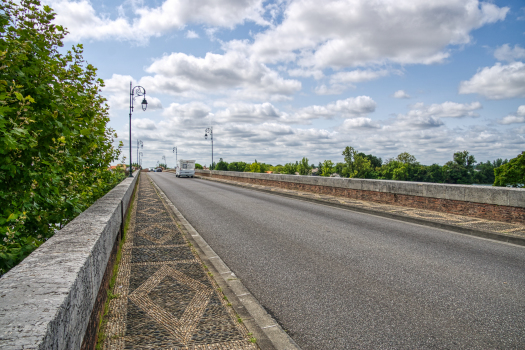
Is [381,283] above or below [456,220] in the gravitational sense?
below

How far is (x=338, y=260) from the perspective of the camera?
5.67m

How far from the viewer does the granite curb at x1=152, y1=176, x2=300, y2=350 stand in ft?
10.1

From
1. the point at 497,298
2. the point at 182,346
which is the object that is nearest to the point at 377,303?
the point at 497,298

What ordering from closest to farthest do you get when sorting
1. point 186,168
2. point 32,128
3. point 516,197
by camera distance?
point 32,128, point 516,197, point 186,168

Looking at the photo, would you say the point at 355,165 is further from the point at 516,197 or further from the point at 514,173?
the point at 516,197

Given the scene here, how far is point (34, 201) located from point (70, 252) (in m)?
1.40

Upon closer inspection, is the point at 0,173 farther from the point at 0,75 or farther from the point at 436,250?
the point at 436,250

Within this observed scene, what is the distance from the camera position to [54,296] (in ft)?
5.83

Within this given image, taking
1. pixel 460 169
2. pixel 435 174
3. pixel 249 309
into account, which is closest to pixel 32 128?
pixel 249 309

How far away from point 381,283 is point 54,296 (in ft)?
13.5

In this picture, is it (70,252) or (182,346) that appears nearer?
(70,252)

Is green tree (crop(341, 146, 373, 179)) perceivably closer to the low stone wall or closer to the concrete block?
the concrete block

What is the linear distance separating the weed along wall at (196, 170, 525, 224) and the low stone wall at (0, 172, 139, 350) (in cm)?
1005

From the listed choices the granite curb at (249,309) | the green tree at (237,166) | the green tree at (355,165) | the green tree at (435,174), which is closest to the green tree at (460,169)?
the green tree at (435,174)
